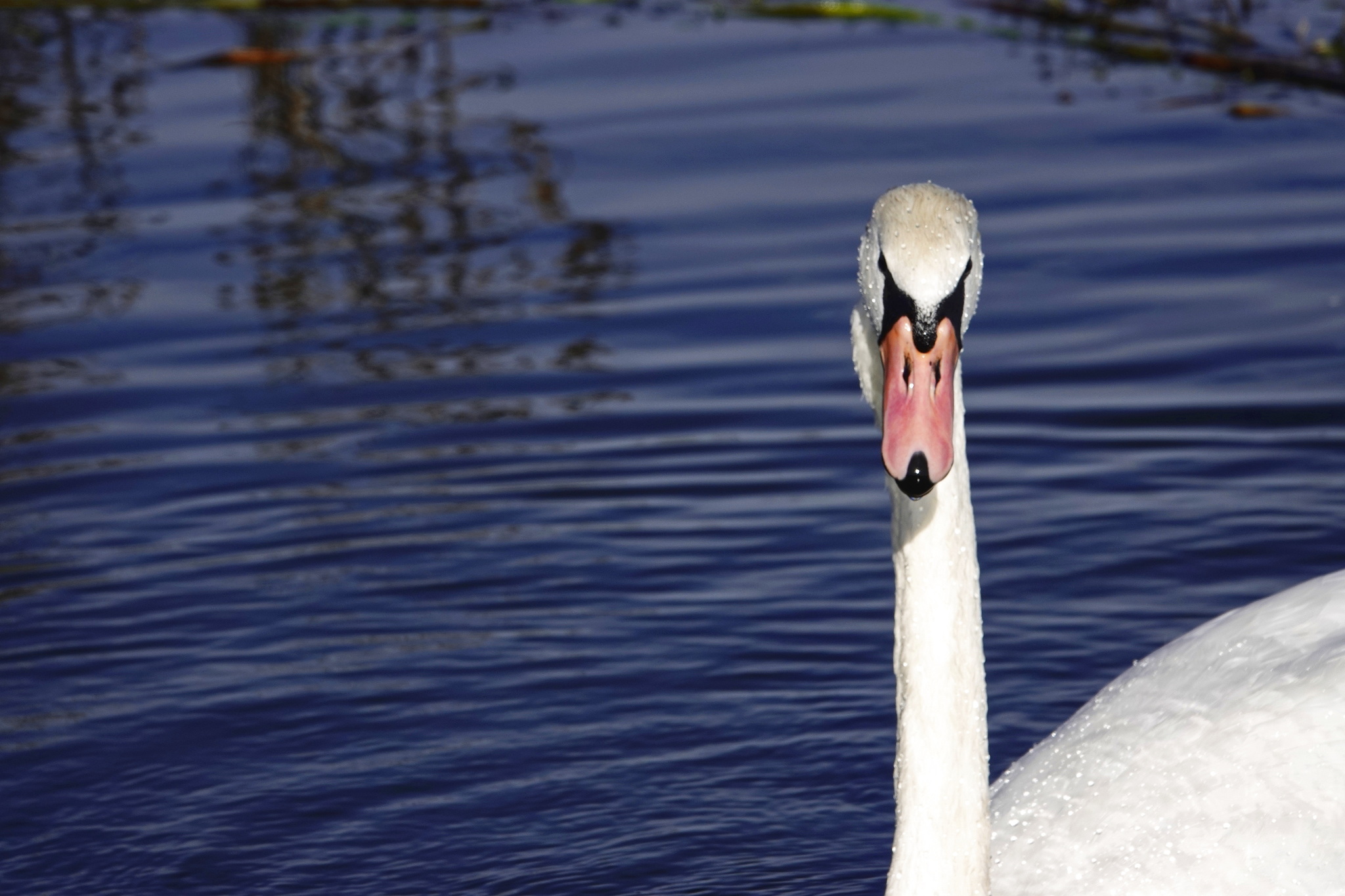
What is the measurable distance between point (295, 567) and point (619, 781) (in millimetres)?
2075

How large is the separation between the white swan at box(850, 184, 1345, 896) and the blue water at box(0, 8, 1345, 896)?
2.91 feet

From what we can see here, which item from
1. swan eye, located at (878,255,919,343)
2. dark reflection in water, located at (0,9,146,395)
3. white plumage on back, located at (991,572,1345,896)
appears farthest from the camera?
dark reflection in water, located at (0,9,146,395)

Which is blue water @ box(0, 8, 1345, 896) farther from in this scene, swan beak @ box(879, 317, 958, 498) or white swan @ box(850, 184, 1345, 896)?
swan beak @ box(879, 317, 958, 498)

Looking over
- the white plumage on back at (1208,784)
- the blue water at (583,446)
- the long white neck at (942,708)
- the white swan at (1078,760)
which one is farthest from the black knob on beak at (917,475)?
the blue water at (583,446)

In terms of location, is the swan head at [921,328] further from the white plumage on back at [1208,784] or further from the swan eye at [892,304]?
the white plumage on back at [1208,784]

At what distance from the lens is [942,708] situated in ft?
11.8

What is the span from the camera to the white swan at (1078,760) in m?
3.57

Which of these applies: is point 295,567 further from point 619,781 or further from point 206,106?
point 206,106

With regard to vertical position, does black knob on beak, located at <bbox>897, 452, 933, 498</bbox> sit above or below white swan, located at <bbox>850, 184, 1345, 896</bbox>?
above

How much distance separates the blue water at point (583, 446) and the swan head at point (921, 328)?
5.72 ft

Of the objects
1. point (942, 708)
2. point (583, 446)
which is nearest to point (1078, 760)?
point (942, 708)

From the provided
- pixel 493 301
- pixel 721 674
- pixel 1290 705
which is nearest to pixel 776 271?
pixel 493 301

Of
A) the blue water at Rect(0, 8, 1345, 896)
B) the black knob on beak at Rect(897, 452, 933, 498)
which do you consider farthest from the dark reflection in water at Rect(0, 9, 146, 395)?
the black knob on beak at Rect(897, 452, 933, 498)

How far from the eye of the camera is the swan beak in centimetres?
313
